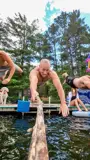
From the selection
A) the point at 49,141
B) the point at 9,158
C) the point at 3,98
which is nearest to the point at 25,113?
the point at 3,98

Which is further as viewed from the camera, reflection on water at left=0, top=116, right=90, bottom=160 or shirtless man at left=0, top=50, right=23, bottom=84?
reflection on water at left=0, top=116, right=90, bottom=160

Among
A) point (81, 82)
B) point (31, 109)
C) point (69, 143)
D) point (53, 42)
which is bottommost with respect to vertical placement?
point (31, 109)

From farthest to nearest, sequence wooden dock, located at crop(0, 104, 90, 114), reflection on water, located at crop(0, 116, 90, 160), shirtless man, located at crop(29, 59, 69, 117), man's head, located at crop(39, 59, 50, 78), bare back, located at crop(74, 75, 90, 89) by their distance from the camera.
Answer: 1. wooden dock, located at crop(0, 104, 90, 114)
2. reflection on water, located at crop(0, 116, 90, 160)
3. bare back, located at crop(74, 75, 90, 89)
4. man's head, located at crop(39, 59, 50, 78)
5. shirtless man, located at crop(29, 59, 69, 117)

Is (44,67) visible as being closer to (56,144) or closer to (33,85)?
(33,85)

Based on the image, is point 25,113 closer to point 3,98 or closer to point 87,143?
point 3,98

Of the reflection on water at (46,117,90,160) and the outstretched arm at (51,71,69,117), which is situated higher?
the outstretched arm at (51,71,69,117)

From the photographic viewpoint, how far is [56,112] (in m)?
19.4

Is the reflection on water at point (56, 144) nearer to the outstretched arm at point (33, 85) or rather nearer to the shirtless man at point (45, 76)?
the shirtless man at point (45, 76)

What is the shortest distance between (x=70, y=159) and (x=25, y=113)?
39.3 feet

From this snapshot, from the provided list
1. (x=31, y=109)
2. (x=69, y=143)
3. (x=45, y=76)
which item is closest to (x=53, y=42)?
(x=31, y=109)

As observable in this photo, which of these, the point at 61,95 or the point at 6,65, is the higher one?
the point at 6,65

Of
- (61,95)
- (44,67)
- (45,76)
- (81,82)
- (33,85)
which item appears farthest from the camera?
(81,82)

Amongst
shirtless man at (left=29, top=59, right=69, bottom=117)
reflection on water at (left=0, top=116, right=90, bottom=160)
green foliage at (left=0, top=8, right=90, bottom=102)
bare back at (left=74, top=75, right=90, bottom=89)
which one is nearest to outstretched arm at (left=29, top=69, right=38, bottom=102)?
shirtless man at (left=29, top=59, right=69, bottom=117)

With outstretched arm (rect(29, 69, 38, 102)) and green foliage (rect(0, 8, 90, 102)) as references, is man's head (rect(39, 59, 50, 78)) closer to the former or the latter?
outstretched arm (rect(29, 69, 38, 102))
